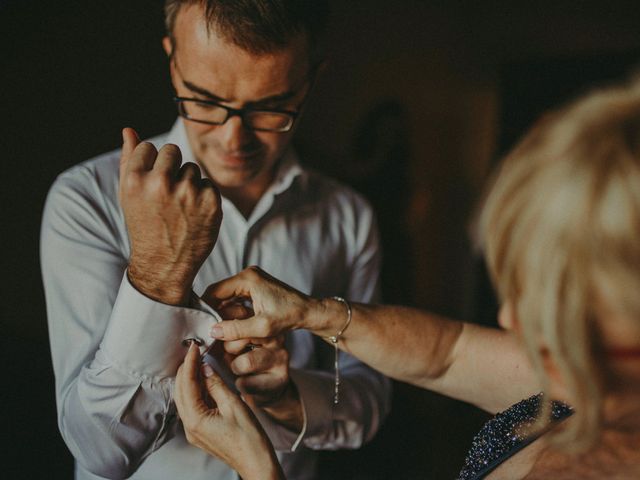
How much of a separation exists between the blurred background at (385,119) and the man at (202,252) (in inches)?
18.1

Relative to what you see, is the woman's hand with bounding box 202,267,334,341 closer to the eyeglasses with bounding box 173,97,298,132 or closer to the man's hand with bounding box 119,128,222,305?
the man's hand with bounding box 119,128,222,305

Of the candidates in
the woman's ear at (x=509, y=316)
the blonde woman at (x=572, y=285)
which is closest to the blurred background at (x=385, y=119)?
the blonde woman at (x=572, y=285)

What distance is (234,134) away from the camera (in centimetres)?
122

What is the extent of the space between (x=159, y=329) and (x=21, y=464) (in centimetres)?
65

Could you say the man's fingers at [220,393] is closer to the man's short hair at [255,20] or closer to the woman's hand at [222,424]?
the woman's hand at [222,424]

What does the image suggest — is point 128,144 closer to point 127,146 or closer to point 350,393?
point 127,146

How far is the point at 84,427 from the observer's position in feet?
3.42

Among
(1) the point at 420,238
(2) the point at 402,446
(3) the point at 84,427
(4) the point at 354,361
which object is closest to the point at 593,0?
(1) the point at 420,238

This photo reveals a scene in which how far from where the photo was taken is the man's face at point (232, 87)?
1.15 meters

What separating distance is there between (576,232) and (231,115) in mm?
771

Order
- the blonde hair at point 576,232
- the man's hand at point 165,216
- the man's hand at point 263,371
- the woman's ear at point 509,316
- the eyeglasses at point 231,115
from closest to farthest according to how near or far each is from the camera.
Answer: the blonde hair at point 576,232 → the woman's ear at point 509,316 → the man's hand at point 165,216 → the man's hand at point 263,371 → the eyeglasses at point 231,115

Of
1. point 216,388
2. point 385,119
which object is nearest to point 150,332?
point 216,388

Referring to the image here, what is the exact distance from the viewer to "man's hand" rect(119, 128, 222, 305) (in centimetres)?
89

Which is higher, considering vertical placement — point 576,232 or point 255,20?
point 255,20
